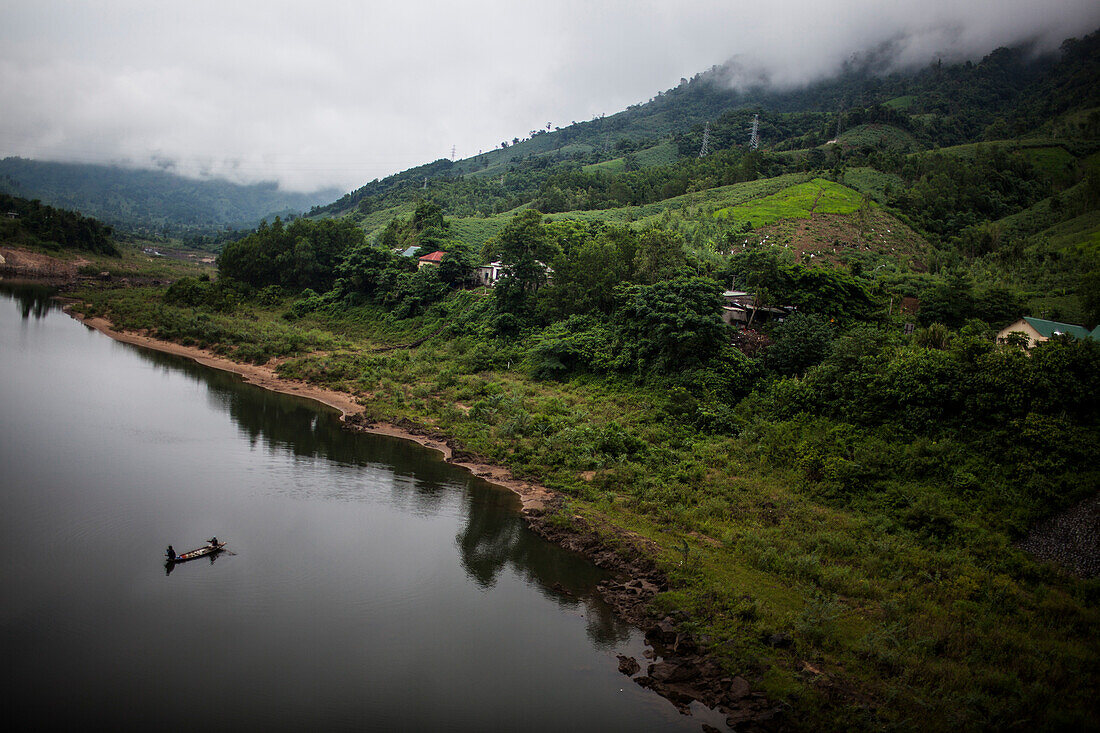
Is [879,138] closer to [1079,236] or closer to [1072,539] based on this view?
[1079,236]

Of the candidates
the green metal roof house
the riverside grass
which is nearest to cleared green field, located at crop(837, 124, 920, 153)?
the green metal roof house

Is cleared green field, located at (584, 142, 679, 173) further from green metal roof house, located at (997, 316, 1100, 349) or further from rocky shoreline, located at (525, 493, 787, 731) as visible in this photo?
rocky shoreline, located at (525, 493, 787, 731)

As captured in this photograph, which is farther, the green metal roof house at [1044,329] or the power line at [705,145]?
the power line at [705,145]

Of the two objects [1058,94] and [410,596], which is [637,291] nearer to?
[410,596]

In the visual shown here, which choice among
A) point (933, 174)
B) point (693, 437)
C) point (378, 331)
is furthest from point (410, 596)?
point (933, 174)

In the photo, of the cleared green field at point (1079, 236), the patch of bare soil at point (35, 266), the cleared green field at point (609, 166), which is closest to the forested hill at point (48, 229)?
the patch of bare soil at point (35, 266)

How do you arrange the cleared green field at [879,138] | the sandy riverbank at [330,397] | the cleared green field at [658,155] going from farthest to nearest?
the cleared green field at [658,155] → the cleared green field at [879,138] → the sandy riverbank at [330,397]

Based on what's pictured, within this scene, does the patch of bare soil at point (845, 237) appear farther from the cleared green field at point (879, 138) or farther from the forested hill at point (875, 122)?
the cleared green field at point (879, 138)

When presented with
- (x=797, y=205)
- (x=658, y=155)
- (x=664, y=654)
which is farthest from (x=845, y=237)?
(x=658, y=155)
